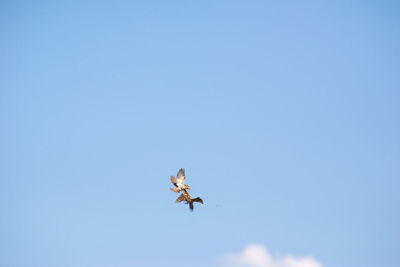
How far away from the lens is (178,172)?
39875 mm

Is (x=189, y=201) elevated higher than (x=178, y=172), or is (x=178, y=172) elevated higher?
(x=178, y=172)

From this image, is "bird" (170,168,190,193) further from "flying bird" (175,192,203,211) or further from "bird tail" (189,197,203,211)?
"bird tail" (189,197,203,211)

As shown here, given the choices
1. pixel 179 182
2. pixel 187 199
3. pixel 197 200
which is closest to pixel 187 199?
pixel 187 199

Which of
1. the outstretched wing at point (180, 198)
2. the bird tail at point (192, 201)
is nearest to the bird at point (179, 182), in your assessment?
the outstretched wing at point (180, 198)

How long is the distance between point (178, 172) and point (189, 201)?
3294 mm

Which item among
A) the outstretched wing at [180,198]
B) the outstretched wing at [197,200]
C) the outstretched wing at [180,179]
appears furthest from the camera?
the outstretched wing at [180,179]

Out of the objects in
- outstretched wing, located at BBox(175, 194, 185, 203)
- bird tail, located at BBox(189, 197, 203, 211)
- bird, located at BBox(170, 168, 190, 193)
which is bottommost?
bird tail, located at BBox(189, 197, 203, 211)

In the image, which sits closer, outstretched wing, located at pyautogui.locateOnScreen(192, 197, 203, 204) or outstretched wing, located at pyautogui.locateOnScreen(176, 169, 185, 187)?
outstretched wing, located at pyautogui.locateOnScreen(192, 197, 203, 204)

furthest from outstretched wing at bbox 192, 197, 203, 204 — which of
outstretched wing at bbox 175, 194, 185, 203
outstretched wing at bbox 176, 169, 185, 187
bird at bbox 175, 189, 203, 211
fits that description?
outstretched wing at bbox 176, 169, 185, 187

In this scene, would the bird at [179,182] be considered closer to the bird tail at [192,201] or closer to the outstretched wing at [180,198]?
the outstretched wing at [180,198]

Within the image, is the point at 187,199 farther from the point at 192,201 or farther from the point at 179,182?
the point at 179,182

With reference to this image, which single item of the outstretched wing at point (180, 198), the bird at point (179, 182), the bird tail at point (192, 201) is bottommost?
the bird tail at point (192, 201)

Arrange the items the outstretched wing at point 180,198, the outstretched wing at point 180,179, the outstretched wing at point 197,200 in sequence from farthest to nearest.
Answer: the outstretched wing at point 180,179 < the outstretched wing at point 180,198 < the outstretched wing at point 197,200

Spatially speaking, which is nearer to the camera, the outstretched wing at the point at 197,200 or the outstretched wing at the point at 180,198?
the outstretched wing at the point at 197,200
